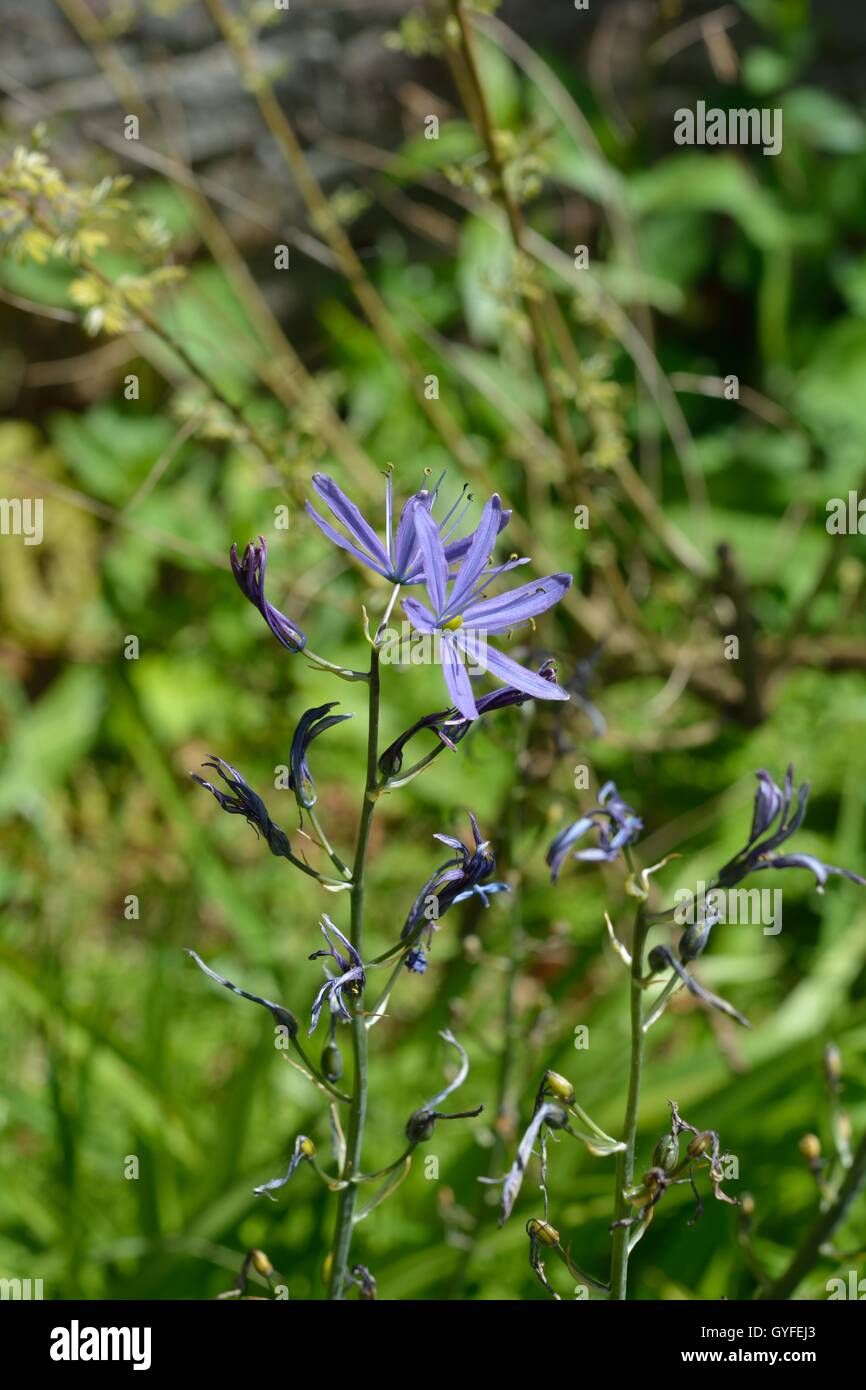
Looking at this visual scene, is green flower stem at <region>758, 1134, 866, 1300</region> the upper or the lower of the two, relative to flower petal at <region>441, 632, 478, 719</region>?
lower

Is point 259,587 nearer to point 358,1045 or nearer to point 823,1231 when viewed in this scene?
point 358,1045

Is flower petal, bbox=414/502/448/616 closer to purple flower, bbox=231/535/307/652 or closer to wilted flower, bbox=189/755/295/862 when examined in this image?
purple flower, bbox=231/535/307/652

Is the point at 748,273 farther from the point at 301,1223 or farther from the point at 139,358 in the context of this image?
the point at 301,1223

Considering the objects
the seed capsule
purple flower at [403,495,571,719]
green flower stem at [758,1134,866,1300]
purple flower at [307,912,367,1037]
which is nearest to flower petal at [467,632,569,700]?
purple flower at [403,495,571,719]

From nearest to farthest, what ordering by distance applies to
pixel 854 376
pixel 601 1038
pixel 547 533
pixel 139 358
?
pixel 601 1038, pixel 547 533, pixel 854 376, pixel 139 358

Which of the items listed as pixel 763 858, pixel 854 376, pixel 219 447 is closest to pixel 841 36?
pixel 854 376

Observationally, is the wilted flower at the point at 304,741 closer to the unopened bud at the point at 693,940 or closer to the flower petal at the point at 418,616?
the flower petal at the point at 418,616

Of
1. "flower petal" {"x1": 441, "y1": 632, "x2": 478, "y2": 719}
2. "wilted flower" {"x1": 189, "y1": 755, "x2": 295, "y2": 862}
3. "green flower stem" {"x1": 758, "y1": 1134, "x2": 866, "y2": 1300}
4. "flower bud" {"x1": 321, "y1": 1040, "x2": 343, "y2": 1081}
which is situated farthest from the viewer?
"green flower stem" {"x1": 758, "y1": 1134, "x2": 866, "y2": 1300}

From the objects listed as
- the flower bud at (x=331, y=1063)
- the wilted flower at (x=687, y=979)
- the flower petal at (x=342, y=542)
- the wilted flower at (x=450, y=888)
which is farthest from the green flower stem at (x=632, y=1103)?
the flower petal at (x=342, y=542)
